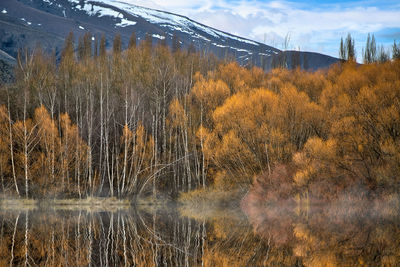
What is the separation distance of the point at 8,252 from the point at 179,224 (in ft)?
35.8

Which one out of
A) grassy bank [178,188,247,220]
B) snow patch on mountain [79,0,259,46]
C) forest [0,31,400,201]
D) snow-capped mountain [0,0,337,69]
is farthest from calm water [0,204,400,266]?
snow patch on mountain [79,0,259,46]

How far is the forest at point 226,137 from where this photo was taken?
3412 centimetres

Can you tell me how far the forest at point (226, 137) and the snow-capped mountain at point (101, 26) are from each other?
80.0 m

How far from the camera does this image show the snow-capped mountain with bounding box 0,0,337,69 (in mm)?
134000

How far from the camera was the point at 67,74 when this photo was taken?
5469cm

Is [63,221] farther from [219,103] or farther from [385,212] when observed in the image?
[219,103]

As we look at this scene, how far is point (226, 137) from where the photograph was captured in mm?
38844

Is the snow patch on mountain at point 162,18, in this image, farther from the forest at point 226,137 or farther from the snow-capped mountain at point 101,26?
the forest at point 226,137

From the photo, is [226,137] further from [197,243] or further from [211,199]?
[197,243]

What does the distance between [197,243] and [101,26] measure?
14730 cm

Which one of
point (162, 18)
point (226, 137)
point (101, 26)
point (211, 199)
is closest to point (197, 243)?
point (226, 137)

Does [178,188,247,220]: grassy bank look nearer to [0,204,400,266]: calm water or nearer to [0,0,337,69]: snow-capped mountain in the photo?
[0,204,400,266]: calm water

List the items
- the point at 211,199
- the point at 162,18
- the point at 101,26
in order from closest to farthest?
the point at 211,199 → the point at 101,26 → the point at 162,18

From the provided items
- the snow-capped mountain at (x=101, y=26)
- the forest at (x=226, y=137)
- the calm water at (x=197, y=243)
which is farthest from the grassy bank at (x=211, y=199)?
the snow-capped mountain at (x=101, y=26)
